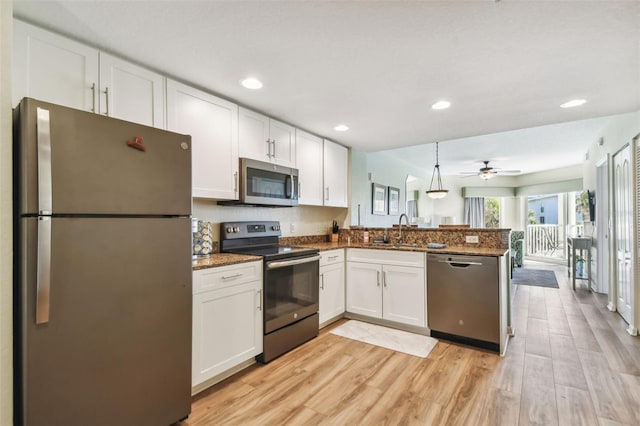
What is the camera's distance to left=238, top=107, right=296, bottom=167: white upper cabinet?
109 inches

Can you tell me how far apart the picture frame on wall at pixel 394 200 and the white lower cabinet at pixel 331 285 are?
8.53 ft

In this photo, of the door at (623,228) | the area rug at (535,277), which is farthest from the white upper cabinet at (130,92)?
the area rug at (535,277)

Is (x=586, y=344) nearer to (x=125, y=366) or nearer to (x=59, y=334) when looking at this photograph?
(x=125, y=366)

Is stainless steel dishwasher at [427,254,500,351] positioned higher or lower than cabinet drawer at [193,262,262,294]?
lower

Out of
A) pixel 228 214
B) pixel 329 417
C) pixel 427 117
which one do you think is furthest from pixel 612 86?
pixel 228 214

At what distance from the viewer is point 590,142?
16.4 feet

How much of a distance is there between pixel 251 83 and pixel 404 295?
2.49 m

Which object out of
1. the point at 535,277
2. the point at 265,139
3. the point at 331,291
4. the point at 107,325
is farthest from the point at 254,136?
the point at 535,277

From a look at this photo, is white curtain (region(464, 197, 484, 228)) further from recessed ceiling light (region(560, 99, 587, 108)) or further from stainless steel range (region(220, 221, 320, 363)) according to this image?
stainless steel range (region(220, 221, 320, 363))

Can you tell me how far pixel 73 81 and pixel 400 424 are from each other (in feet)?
9.04

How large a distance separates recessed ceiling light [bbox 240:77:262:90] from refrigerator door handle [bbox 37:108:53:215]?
131 centimetres

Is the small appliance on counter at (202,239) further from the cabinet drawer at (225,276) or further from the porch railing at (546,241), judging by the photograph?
the porch railing at (546,241)

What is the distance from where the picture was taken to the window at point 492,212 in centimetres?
947

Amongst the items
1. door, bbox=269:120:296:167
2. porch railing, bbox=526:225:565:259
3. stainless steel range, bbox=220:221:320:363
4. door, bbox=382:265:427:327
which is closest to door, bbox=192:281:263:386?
stainless steel range, bbox=220:221:320:363
